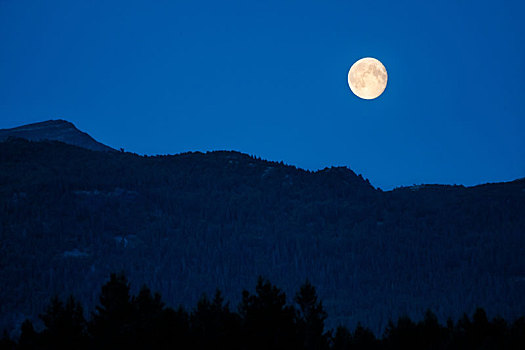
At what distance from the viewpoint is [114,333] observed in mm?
62125

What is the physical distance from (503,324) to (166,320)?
4509cm

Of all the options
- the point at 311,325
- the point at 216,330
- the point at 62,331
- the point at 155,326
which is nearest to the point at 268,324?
the point at 216,330

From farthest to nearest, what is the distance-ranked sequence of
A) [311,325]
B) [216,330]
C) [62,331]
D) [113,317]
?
[311,325]
[216,330]
[113,317]
[62,331]

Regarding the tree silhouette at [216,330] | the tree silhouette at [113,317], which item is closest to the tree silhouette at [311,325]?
the tree silhouette at [216,330]

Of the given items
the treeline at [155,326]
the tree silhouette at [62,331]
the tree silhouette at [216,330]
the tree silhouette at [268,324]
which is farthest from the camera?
the tree silhouette at [216,330]

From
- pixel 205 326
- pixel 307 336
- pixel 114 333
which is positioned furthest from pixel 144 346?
pixel 307 336

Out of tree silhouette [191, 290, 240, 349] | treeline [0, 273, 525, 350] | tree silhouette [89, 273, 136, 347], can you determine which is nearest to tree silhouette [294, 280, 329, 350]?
treeline [0, 273, 525, 350]

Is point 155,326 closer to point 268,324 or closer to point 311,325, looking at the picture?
point 268,324

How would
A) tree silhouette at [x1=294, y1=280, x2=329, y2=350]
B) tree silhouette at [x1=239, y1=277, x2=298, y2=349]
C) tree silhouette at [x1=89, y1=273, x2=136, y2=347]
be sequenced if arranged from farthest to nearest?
tree silhouette at [x1=294, y1=280, x2=329, y2=350], tree silhouette at [x1=239, y1=277, x2=298, y2=349], tree silhouette at [x1=89, y1=273, x2=136, y2=347]

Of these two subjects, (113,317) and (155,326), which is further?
(113,317)

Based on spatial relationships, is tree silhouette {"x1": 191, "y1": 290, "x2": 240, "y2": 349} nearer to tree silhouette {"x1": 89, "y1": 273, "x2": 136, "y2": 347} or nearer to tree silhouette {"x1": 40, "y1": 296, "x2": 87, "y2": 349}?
tree silhouette {"x1": 89, "y1": 273, "x2": 136, "y2": 347}

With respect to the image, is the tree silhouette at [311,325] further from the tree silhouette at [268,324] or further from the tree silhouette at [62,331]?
the tree silhouette at [62,331]

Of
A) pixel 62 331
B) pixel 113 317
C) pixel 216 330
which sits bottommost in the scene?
pixel 216 330

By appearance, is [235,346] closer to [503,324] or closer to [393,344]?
[393,344]
